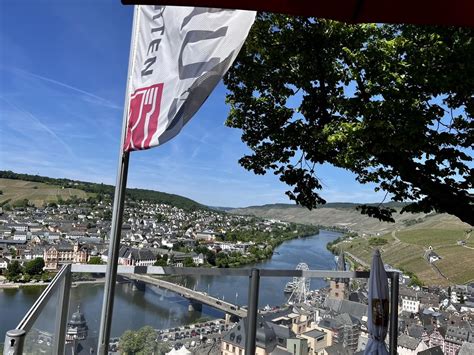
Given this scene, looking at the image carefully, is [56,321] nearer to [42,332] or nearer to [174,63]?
[42,332]

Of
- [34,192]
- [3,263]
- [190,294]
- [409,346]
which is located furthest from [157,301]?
[34,192]

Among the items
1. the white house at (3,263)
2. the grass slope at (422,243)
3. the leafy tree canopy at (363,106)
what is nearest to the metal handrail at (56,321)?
the leafy tree canopy at (363,106)

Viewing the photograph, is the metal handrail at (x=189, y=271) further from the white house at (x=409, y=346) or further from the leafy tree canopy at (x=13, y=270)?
the leafy tree canopy at (x=13, y=270)

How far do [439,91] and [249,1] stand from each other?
4500mm

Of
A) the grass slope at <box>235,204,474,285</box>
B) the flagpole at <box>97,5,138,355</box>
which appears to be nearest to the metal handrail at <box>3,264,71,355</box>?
the flagpole at <box>97,5,138,355</box>

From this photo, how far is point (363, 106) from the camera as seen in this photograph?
5008mm

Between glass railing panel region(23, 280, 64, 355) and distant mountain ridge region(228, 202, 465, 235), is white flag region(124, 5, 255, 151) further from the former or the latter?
distant mountain ridge region(228, 202, 465, 235)

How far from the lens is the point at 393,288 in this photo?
3.52 meters

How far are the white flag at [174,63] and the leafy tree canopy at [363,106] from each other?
3152 mm

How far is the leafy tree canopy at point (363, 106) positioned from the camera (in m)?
4.73

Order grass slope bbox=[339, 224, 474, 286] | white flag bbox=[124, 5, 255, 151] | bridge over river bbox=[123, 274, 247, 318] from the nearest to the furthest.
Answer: white flag bbox=[124, 5, 255, 151] → bridge over river bbox=[123, 274, 247, 318] → grass slope bbox=[339, 224, 474, 286]

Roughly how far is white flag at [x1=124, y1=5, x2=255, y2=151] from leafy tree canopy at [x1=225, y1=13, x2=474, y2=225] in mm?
3152

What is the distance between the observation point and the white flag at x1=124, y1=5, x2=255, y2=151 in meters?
1.84

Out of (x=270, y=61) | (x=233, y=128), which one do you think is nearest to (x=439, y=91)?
(x=270, y=61)
